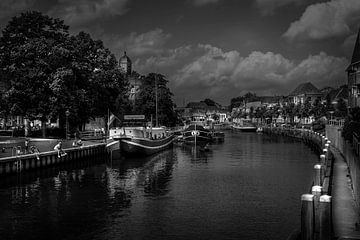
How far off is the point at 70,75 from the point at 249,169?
86.9 feet

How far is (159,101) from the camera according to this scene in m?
112

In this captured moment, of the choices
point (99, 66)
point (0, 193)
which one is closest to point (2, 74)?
point (99, 66)

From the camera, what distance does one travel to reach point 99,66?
71.4 m

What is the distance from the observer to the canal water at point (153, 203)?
20781 millimetres

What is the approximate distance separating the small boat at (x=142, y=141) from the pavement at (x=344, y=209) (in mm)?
32888

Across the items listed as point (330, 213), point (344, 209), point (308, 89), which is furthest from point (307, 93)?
point (330, 213)

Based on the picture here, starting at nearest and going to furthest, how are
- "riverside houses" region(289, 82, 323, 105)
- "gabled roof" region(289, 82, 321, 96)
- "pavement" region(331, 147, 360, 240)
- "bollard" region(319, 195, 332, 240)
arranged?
1. "bollard" region(319, 195, 332, 240)
2. "pavement" region(331, 147, 360, 240)
3. "riverside houses" region(289, 82, 323, 105)
4. "gabled roof" region(289, 82, 321, 96)

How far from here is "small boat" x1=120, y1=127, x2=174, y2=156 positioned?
57.0 m

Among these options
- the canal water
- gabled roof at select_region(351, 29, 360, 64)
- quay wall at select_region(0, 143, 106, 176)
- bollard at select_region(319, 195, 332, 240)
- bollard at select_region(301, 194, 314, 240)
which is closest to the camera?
bollard at select_region(319, 195, 332, 240)

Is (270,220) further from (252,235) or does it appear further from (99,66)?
(99,66)

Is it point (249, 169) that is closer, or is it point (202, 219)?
point (202, 219)

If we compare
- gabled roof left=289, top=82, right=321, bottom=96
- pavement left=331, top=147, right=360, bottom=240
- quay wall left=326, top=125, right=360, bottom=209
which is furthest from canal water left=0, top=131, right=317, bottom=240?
gabled roof left=289, top=82, right=321, bottom=96

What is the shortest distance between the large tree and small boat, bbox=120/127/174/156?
31843mm

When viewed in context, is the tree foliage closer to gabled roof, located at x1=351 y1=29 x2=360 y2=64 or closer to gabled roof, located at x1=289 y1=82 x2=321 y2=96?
gabled roof, located at x1=351 y1=29 x2=360 y2=64
